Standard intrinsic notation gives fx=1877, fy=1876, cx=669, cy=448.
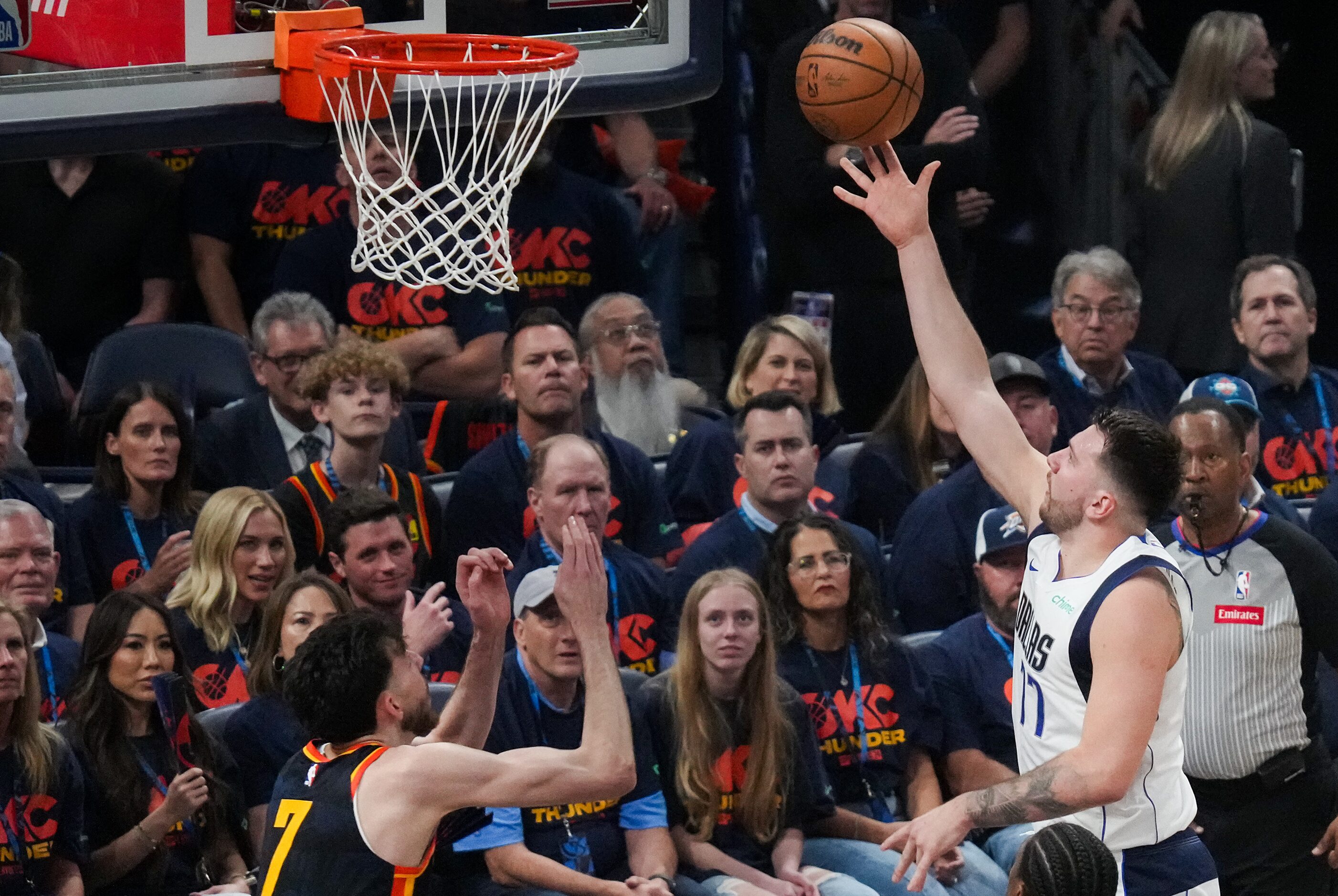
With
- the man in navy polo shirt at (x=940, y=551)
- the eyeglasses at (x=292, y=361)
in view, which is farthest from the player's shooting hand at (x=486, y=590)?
the man in navy polo shirt at (x=940, y=551)

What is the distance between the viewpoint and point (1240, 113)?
8.78 metres

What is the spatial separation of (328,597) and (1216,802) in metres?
2.82

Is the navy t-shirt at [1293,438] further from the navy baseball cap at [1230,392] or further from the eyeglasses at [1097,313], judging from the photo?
the navy baseball cap at [1230,392]

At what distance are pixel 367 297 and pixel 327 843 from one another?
390 cm

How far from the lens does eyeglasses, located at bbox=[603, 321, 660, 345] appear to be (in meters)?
7.49

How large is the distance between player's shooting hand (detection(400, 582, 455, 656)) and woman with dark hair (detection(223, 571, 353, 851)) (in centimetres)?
28

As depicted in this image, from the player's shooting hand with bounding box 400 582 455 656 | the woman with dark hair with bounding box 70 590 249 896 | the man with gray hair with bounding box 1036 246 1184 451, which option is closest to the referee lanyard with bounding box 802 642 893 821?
the player's shooting hand with bounding box 400 582 455 656

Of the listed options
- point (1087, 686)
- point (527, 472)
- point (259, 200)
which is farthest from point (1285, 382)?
point (259, 200)

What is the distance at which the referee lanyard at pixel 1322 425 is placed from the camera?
7875 millimetres

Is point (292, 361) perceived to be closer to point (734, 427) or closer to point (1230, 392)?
point (734, 427)

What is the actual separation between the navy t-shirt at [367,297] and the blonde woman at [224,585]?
64.3 inches

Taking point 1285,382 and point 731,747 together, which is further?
point 1285,382

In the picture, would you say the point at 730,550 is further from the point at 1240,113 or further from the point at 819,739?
the point at 1240,113

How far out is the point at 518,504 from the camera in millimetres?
6727
